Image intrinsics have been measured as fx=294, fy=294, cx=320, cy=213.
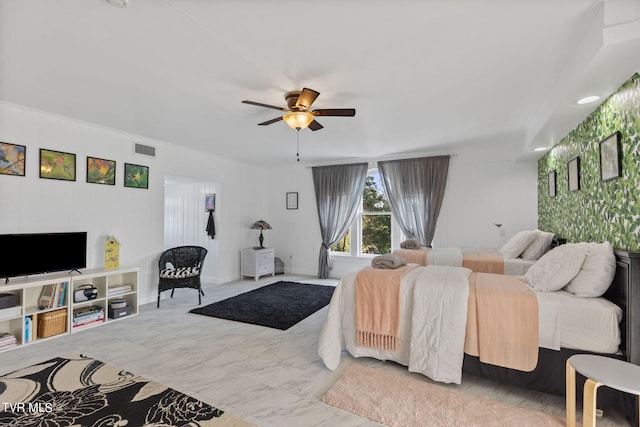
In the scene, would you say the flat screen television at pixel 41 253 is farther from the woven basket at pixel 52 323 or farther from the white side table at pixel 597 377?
the white side table at pixel 597 377

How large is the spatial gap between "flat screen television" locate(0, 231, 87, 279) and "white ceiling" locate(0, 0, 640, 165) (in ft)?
4.64

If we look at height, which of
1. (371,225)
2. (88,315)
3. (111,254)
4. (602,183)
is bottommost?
(88,315)

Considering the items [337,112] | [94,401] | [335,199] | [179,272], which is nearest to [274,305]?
[179,272]

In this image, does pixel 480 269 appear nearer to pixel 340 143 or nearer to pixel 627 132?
pixel 627 132

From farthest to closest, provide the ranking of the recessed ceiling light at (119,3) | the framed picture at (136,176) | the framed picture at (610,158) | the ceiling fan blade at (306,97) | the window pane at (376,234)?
1. the window pane at (376,234)
2. the framed picture at (136,176)
3. the ceiling fan blade at (306,97)
4. the framed picture at (610,158)
5. the recessed ceiling light at (119,3)

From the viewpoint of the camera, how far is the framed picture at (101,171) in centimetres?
377

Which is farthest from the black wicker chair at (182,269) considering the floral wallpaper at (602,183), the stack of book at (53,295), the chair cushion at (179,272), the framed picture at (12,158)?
the floral wallpaper at (602,183)

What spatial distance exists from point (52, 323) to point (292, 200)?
446cm

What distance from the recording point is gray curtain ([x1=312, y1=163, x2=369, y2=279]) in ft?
19.4

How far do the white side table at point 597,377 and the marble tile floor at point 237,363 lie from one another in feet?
1.64

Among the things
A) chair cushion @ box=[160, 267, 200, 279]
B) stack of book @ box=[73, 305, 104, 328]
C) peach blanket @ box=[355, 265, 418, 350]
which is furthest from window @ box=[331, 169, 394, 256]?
stack of book @ box=[73, 305, 104, 328]

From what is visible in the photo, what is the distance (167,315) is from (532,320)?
4.02 meters

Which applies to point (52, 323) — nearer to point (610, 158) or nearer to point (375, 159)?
point (375, 159)

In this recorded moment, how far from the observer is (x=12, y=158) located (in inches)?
122
